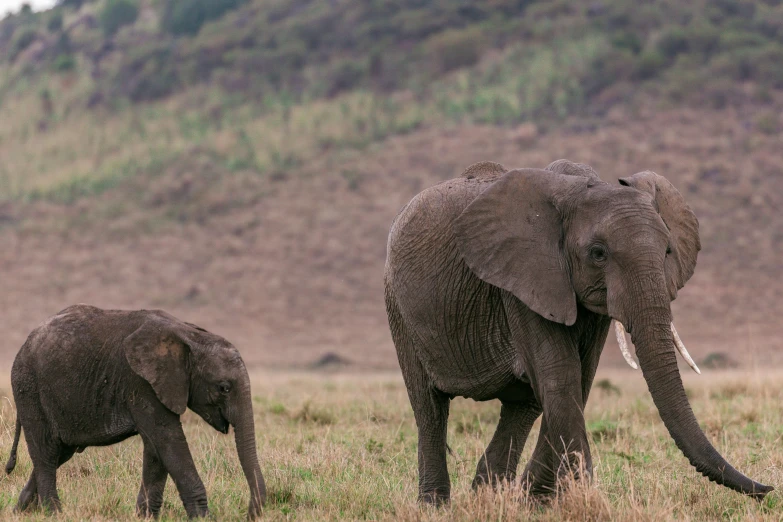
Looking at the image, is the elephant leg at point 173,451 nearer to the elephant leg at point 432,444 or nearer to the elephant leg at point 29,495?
the elephant leg at point 29,495

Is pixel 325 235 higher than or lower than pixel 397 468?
lower

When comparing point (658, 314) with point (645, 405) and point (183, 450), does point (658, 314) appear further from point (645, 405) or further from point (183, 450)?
point (645, 405)

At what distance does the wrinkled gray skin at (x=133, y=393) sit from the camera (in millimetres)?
6418

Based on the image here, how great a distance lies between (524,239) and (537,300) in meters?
0.37

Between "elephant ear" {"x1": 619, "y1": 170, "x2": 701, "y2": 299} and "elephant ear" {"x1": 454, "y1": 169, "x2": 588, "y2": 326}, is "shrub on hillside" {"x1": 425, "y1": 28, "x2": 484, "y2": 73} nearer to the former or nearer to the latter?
"elephant ear" {"x1": 619, "y1": 170, "x2": 701, "y2": 299}

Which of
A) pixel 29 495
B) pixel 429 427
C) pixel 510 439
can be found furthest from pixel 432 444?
pixel 29 495

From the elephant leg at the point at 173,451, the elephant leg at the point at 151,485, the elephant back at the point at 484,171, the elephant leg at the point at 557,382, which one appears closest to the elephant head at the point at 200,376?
the elephant leg at the point at 173,451

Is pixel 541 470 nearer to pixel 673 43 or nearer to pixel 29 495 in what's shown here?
pixel 29 495

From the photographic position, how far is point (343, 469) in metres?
7.96

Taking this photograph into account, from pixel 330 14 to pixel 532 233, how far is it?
4135 centimetres

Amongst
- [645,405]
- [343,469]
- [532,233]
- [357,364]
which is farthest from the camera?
[357,364]

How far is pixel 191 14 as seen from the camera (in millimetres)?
50875

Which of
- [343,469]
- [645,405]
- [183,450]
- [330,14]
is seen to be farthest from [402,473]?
[330,14]

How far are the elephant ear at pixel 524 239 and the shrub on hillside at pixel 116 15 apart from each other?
48745mm
